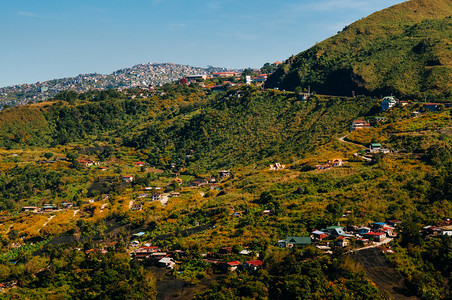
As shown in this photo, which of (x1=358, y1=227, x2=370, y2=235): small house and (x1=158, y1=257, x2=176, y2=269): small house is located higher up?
(x1=358, y1=227, x2=370, y2=235): small house

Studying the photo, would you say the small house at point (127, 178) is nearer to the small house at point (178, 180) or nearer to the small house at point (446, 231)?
the small house at point (178, 180)

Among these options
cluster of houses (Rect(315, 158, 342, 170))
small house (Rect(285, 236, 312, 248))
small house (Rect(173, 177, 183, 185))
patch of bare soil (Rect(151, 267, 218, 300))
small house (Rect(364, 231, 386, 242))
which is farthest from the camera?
small house (Rect(173, 177, 183, 185))

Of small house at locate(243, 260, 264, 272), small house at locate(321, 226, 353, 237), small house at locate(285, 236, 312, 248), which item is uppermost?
small house at locate(321, 226, 353, 237)

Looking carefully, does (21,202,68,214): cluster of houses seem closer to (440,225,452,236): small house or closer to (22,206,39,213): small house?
(22,206,39,213): small house

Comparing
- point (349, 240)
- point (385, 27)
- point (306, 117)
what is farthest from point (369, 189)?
point (385, 27)

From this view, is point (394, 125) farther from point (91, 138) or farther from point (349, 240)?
point (91, 138)

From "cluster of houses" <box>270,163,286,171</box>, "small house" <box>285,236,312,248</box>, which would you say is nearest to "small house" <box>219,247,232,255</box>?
"small house" <box>285,236,312,248</box>

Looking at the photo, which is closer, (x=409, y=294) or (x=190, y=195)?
(x=409, y=294)
